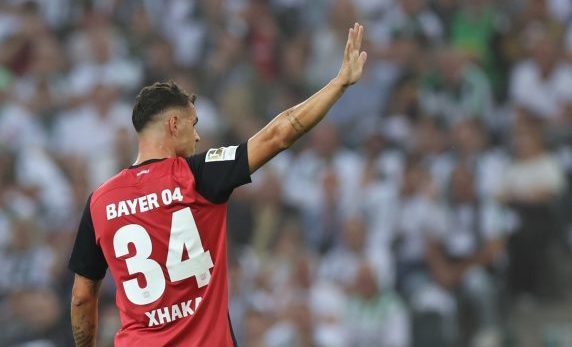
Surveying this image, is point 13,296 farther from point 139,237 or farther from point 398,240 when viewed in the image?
point 139,237

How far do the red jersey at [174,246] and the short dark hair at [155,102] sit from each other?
0.22 m

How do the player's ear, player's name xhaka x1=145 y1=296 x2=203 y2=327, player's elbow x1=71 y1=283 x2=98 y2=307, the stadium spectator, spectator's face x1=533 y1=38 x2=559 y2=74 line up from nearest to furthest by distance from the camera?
player's name xhaka x1=145 y1=296 x2=203 y2=327 → the player's ear → player's elbow x1=71 y1=283 x2=98 y2=307 → the stadium spectator → spectator's face x1=533 y1=38 x2=559 y2=74

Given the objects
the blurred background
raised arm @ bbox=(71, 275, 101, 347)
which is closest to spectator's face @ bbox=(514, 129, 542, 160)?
the blurred background

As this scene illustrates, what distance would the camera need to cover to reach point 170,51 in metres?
12.8

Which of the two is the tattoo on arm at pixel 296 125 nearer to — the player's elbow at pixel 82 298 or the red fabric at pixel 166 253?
the red fabric at pixel 166 253

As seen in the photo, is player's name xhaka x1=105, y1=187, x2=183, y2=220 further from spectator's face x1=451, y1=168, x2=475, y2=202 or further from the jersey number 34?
spectator's face x1=451, y1=168, x2=475, y2=202

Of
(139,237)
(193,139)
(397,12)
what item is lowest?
(139,237)

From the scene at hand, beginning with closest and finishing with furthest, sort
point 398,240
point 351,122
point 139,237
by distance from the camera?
1. point 139,237
2. point 398,240
3. point 351,122

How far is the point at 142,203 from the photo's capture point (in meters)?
5.19

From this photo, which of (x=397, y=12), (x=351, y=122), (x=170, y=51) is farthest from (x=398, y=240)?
(x=170, y=51)

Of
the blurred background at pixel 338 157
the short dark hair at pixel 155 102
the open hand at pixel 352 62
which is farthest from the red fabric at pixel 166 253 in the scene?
the blurred background at pixel 338 157

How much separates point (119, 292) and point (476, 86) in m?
7.19

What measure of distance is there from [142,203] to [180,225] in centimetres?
19

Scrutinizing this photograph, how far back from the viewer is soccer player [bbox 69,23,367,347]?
5117mm
